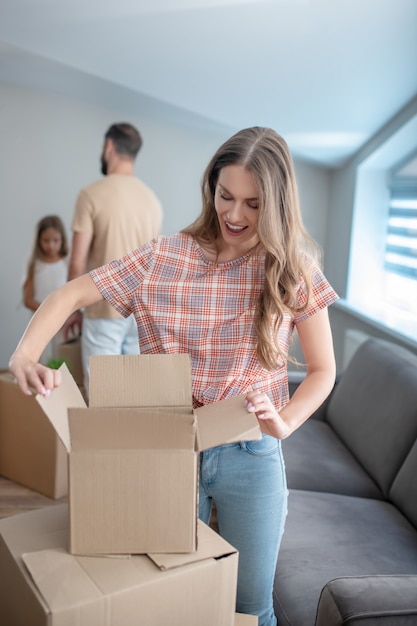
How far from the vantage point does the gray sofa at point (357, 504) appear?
129 cm

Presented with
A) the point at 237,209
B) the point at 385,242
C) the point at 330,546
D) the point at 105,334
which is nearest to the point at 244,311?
the point at 237,209

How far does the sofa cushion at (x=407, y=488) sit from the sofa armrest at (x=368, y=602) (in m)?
0.73

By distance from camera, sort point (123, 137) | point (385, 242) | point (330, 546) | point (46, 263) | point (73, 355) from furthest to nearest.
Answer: point (46, 263), point (385, 242), point (73, 355), point (123, 137), point (330, 546)

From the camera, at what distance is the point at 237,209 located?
1.28m

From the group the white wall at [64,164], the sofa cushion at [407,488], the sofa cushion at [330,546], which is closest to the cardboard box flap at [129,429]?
the sofa cushion at [330,546]

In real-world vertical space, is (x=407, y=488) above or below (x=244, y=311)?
below

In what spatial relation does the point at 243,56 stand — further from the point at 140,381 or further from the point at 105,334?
the point at 140,381

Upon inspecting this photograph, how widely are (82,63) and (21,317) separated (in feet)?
6.74

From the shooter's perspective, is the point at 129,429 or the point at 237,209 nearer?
the point at 129,429

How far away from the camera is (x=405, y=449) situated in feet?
7.19

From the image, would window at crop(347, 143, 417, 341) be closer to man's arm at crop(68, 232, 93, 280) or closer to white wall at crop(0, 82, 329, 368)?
white wall at crop(0, 82, 329, 368)

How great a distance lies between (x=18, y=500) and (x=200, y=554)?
6.72ft

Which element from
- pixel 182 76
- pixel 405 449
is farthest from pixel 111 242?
pixel 405 449

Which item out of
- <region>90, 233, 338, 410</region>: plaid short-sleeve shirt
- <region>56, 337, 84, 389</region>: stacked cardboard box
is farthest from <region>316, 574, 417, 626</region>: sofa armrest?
<region>56, 337, 84, 389</region>: stacked cardboard box
